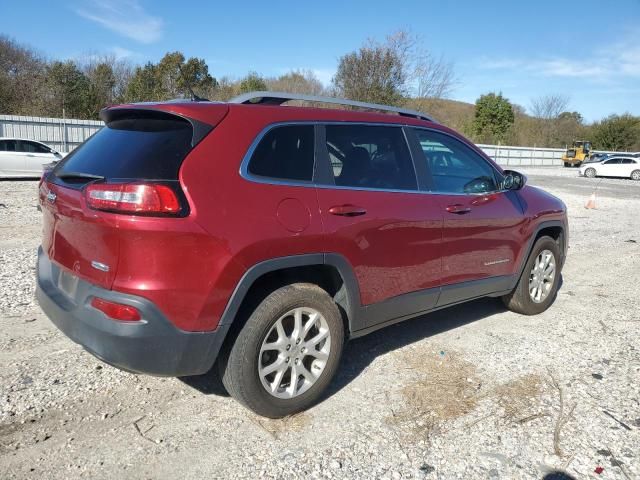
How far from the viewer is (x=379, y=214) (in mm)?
3332

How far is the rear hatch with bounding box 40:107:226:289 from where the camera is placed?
2.55m

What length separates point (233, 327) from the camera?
2.86 meters

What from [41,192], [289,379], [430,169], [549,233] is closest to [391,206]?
[430,169]

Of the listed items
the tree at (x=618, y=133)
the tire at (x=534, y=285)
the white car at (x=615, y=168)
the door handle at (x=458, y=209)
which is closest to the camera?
the door handle at (x=458, y=209)

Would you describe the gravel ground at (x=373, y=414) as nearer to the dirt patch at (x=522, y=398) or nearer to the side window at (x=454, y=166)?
the dirt patch at (x=522, y=398)

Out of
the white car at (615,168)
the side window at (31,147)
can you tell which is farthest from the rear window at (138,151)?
the white car at (615,168)

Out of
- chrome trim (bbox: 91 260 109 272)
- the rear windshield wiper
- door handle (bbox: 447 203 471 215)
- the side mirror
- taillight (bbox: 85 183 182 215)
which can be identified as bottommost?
chrome trim (bbox: 91 260 109 272)

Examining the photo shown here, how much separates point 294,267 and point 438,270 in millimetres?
1359

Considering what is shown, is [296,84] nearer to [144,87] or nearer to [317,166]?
[144,87]

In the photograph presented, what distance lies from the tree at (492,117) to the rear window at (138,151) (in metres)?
52.4

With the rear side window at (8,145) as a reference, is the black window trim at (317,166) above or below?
above

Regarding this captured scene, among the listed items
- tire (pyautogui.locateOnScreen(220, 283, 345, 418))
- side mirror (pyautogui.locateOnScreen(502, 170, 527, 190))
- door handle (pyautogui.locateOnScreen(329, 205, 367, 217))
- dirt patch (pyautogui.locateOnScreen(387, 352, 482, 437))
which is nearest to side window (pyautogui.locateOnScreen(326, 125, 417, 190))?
door handle (pyautogui.locateOnScreen(329, 205, 367, 217))

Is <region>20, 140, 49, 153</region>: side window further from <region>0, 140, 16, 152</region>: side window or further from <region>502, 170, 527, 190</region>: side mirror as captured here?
<region>502, 170, 527, 190</region>: side mirror

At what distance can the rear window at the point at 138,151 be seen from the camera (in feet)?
8.60
